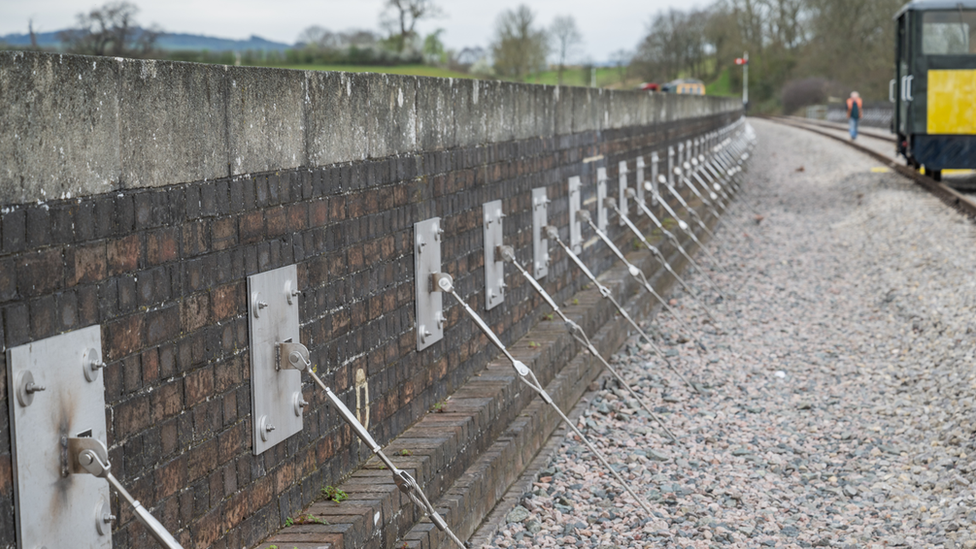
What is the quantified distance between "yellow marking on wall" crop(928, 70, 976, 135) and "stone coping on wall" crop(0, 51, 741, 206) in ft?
46.4

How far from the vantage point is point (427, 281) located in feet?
18.3

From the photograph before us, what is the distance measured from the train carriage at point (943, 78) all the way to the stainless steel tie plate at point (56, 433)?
57.5ft

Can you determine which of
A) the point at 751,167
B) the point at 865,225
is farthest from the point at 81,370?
the point at 751,167

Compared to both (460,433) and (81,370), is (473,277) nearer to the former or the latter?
(460,433)

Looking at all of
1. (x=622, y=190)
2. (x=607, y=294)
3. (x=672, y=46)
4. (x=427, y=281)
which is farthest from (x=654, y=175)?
(x=672, y=46)

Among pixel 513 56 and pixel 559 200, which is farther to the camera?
pixel 513 56

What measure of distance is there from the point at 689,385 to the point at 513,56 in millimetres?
42367

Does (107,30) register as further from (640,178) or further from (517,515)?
(517,515)

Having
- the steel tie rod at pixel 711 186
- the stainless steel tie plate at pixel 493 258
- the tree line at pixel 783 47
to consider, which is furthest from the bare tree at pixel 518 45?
the stainless steel tie plate at pixel 493 258

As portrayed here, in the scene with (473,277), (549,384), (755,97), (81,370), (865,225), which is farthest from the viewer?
(755,97)

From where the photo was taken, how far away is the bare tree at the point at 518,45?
4834cm

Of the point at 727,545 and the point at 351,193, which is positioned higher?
the point at 351,193

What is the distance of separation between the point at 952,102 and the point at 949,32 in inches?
47.0

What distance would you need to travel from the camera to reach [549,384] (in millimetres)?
6930
